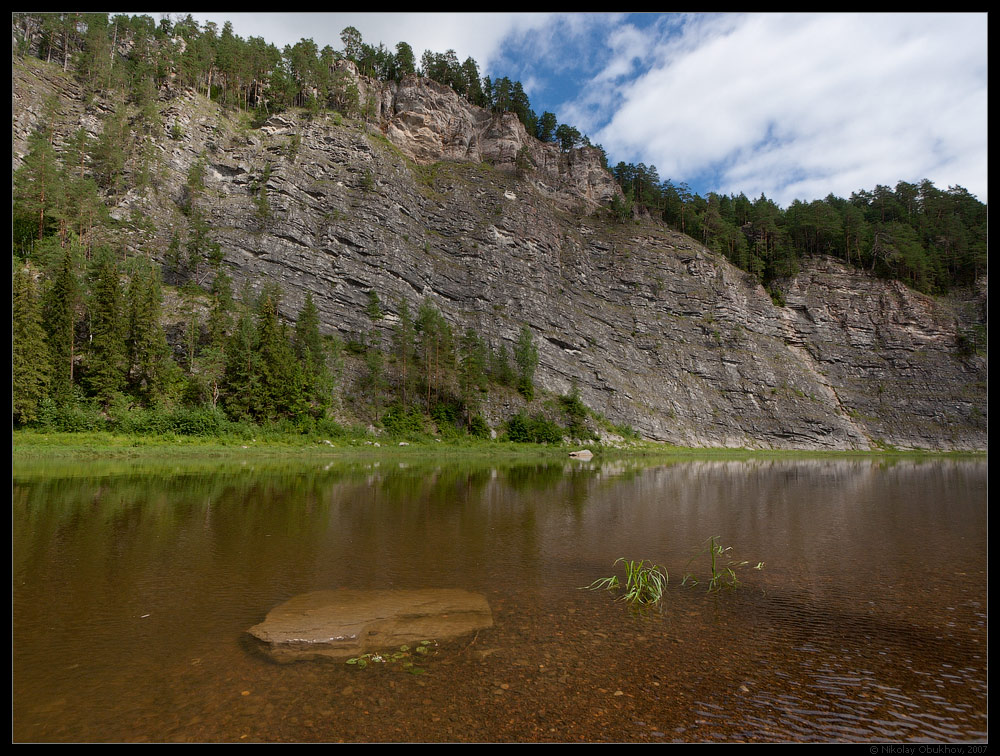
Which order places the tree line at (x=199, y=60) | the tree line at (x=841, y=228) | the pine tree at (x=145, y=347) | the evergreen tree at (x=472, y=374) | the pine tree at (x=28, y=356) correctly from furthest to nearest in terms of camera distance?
the tree line at (x=841, y=228) → the tree line at (x=199, y=60) → the evergreen tree at (x=472, y=374) → the pine tree at (x=145, y=347) → the pine tree at (x=28, y=356)

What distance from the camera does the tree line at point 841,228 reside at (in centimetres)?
8481

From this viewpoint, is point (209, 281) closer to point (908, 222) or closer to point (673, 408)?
point (673, 408)

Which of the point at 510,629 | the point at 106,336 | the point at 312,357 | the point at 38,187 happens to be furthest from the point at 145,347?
the point at 510,629

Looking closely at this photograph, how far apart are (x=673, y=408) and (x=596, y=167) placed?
57.8 meters

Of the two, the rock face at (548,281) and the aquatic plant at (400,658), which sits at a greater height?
the rock face at (548,281)

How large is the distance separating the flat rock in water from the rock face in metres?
47.5

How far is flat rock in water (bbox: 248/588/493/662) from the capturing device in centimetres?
621

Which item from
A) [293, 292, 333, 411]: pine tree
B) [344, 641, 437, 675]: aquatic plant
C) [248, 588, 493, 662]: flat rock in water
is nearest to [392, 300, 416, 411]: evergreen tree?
[293, 292, 333, 411]: pine tree

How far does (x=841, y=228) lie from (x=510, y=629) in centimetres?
10725

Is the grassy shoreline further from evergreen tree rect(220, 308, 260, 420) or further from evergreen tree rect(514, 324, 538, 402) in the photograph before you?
evergreen tree rect(514, 324, 538, 402)

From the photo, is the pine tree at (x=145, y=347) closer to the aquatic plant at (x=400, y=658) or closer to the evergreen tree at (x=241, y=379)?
the evergreen tree at (x=241, y=379)

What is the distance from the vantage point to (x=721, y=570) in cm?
1005

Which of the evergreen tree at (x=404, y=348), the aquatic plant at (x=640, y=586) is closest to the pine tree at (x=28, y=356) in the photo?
the evergreen tree at (x=404, y=348)

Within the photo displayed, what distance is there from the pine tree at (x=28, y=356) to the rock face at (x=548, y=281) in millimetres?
19900
